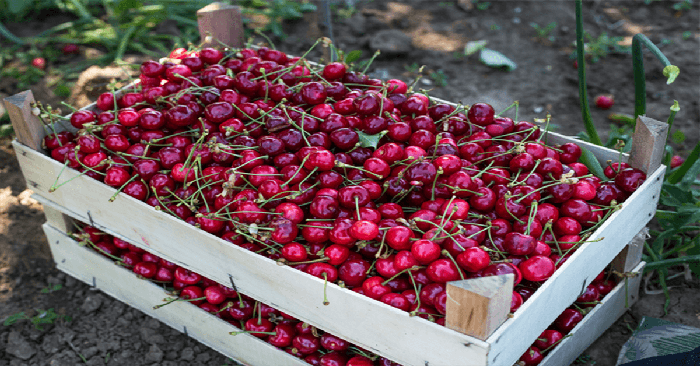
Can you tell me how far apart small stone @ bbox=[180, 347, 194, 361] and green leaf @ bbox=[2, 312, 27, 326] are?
0.82 m

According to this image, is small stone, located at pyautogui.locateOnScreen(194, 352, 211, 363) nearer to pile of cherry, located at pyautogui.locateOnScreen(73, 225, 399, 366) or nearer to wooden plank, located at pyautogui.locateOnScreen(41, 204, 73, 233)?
pile of cherry, located at pyautogui.locateOnScreen(73, 225, 399, 366)

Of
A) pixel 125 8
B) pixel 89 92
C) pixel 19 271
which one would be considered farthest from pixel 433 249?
pixel 125 8

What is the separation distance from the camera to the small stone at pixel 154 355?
8.32 ft

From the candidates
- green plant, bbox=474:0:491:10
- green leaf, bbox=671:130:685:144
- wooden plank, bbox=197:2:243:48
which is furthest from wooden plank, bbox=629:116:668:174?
green plant, bbox=474:0:491:10

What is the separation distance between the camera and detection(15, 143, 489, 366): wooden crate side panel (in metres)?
1.71

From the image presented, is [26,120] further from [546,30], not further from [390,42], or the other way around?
[546,30]

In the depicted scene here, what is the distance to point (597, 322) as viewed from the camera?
7.76 feet

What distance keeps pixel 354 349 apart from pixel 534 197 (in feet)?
2.67

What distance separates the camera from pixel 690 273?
279cm

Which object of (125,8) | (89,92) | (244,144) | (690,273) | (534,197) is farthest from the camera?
(125,8)

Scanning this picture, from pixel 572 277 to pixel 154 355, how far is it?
5.65 ft

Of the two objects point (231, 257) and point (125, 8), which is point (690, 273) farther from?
point (125, 8)

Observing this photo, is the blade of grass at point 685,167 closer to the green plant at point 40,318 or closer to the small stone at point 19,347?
the green plant at point 40,318

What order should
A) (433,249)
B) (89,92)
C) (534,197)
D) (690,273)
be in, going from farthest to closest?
(89,92)
(690,273)
(534,197)
(433,249)
